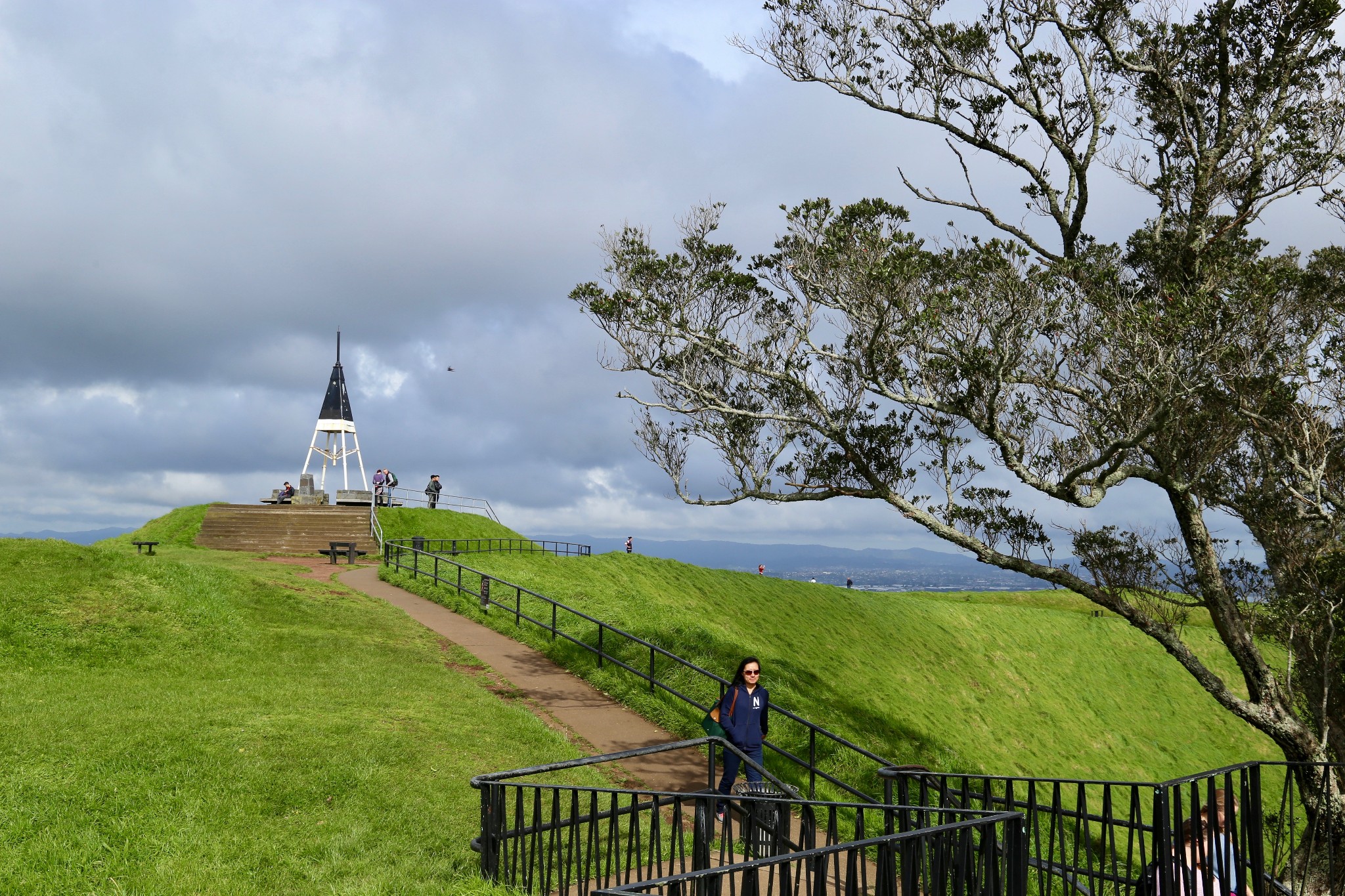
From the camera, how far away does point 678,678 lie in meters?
14.9

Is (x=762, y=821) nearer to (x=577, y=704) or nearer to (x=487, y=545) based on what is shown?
(x=577, y=704)

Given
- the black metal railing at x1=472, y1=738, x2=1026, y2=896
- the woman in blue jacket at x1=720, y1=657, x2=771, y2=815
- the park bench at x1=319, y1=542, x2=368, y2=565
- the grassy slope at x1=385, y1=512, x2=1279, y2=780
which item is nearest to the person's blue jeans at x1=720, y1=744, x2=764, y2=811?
the woman in blue jacket at x1=720, y1=657, x2=771, y2=815

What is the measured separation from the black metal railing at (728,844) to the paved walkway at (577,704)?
1298 millimetres

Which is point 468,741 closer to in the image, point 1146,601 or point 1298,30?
point 1146,601

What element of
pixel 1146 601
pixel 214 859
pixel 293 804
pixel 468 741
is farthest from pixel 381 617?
pixel 1146 601

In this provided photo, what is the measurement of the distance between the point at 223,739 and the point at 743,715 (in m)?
6.01

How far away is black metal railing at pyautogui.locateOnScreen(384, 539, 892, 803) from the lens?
11297mm

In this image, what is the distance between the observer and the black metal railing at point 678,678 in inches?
445

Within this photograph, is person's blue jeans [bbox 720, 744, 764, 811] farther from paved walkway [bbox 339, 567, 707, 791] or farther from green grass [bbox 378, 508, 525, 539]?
green grass [bbox 378, 508, 525, 539]

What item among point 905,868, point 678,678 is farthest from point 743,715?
point 678,678

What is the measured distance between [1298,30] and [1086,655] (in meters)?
27.2

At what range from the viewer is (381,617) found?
750 inches

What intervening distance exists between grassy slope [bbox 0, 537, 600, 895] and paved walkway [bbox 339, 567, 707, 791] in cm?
66

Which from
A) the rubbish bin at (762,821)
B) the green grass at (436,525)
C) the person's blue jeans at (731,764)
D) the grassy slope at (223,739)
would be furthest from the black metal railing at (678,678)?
the green grass at (436,525)
